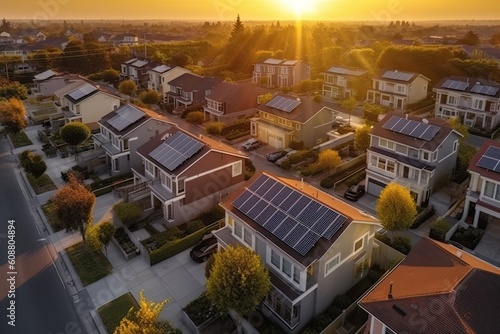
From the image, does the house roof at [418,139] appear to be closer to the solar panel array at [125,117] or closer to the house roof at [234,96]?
the solar panel array at [125,117]

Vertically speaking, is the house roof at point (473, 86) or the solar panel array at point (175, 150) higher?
the house roof at point (473, 86)

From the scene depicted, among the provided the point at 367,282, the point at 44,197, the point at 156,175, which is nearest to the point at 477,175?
the point at 367,282

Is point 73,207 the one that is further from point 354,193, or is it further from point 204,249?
point 354,193

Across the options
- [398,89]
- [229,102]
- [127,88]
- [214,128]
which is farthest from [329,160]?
[127,88]

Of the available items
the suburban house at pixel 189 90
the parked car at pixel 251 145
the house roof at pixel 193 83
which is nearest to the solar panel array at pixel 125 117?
the parked car at pixel 251 145

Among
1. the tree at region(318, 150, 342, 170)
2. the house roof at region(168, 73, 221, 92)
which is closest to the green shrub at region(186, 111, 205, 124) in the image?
the house roof at region(168, 73, 221, 92)

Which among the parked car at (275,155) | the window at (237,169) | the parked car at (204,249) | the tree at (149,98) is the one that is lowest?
the parked car at (204,249)
